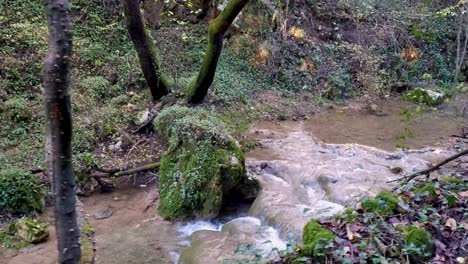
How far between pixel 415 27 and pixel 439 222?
14.4 m

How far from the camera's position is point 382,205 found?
3596 millimetres

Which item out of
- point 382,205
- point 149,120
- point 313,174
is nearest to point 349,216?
point 382,205

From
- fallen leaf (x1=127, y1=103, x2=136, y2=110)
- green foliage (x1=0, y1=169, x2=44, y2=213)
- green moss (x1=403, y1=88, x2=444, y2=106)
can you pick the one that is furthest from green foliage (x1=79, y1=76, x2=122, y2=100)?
green moss (x1=403, y1=88, x2=444, y2=106)

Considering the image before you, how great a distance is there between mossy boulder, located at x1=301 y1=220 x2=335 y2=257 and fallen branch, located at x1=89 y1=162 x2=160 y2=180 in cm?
411

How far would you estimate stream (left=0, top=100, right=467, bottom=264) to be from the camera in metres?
5.21

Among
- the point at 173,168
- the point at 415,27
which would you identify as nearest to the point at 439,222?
the point at 173,168

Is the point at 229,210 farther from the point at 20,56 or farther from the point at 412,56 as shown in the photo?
the point at 412,56

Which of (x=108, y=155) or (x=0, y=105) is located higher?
(x=0, y=105)

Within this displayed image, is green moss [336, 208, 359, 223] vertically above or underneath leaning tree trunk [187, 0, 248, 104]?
underneath

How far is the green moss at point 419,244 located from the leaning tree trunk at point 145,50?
6837 mm

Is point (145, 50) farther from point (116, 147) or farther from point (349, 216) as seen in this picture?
point (349, 216)

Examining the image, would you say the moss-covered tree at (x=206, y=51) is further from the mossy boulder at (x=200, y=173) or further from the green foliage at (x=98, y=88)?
the mossy boulder at (x=200, y=173)

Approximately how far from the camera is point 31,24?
10703mm

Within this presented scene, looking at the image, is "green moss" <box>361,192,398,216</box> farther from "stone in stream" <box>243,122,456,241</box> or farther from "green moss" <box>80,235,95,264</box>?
"green moss" <box>80,235,95,264</box>
